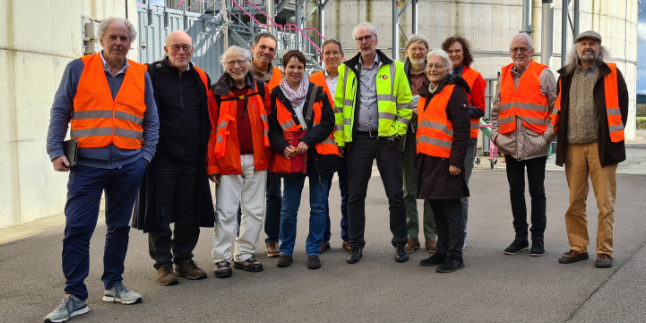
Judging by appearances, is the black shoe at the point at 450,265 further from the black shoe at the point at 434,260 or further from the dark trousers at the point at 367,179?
the dark trousers at the point at 367,179

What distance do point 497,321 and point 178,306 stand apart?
87.3 inches

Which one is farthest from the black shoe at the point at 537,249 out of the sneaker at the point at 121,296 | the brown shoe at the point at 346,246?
the sneaker at the point at 121,296

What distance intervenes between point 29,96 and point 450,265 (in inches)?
219

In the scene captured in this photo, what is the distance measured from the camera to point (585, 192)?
20.4ft

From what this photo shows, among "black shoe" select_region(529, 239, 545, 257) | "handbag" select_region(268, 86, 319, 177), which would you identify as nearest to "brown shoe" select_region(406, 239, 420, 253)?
"black shoe" select_region(529, 239, 545, 257)

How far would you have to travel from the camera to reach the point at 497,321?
445cm

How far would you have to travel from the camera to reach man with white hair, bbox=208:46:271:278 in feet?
18.7

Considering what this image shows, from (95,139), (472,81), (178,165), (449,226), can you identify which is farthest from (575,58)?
(95,139)

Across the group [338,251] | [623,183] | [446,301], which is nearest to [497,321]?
[446,301]

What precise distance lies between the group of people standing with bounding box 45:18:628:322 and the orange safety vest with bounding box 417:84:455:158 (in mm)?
10

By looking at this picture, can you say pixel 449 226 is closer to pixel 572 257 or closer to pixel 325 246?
A: pixel 572 257

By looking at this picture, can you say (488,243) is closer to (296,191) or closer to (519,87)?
(519,87)

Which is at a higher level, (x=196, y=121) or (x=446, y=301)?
(x=196, y=121)

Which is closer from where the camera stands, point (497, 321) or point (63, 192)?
point (497, 321)
